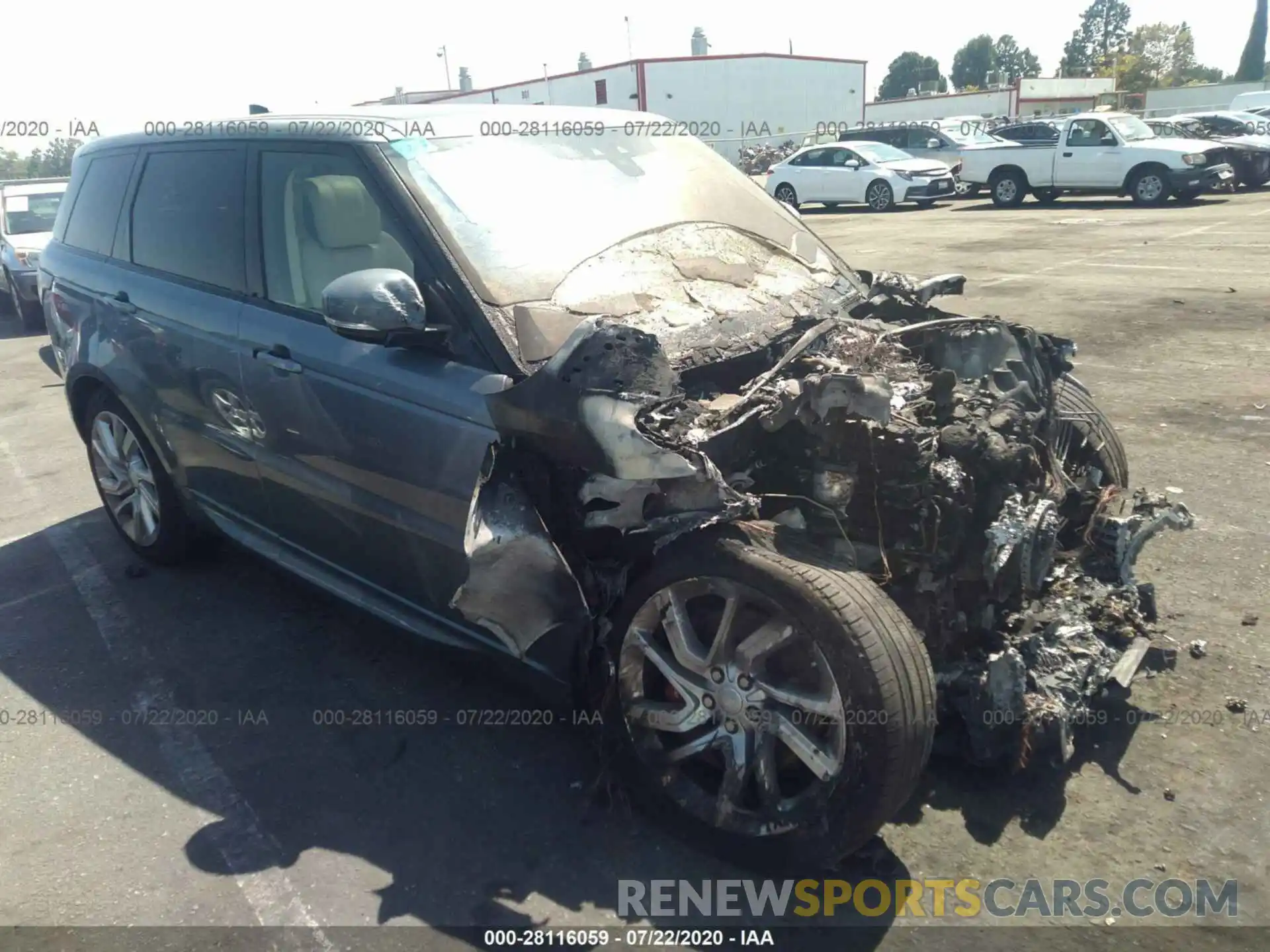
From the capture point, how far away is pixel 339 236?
3.53m

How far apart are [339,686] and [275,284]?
154cm

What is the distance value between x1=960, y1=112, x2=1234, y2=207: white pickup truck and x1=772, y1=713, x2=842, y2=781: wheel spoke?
20.0 meters

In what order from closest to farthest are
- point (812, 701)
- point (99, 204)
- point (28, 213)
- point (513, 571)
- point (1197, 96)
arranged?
point (812, 701) → point (513, 571) → point (99, 204) → point (28, 213) → point (1197, 96)

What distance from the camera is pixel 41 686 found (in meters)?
3.97

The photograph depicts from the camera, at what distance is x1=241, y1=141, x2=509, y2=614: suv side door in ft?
9.98

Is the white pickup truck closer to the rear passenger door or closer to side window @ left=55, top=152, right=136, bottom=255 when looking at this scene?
side window @ left=55, top=152, right=136, bottom=255

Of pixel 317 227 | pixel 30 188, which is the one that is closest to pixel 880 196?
pixel 30 188

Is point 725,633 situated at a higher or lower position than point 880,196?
higher

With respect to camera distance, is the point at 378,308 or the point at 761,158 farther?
the point at 761,158

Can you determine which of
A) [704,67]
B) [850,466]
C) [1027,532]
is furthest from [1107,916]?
[704,67]

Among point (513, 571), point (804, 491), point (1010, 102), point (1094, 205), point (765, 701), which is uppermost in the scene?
point (1010, 102)

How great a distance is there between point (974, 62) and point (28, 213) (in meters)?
99.3

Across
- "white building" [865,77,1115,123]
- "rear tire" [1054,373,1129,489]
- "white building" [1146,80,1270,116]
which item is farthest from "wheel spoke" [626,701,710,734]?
"white building" [1146,80,1270,116]

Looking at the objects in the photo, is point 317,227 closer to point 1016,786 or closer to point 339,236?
point 339,236
